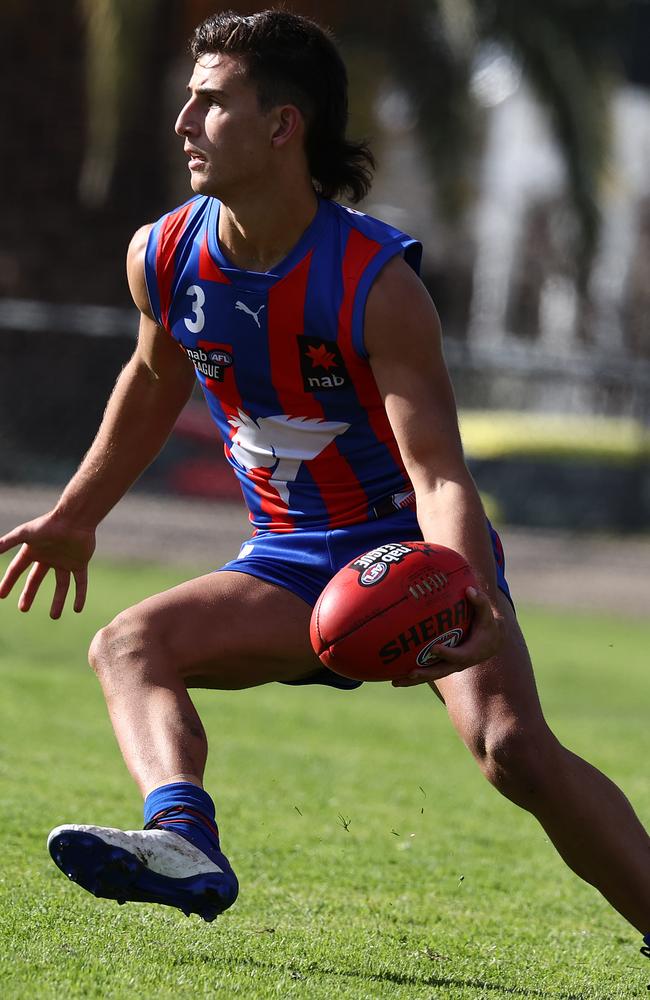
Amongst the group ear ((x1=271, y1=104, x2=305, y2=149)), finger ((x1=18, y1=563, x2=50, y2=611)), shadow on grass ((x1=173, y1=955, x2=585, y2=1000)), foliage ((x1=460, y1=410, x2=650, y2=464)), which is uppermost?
ear ((x1=271, y1=104, x2=305, y2=149))

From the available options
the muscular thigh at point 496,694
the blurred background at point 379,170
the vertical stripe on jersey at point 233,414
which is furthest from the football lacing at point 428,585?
the blurred background at point 379,170

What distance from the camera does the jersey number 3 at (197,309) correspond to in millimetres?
4074

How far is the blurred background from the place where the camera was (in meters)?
16.7

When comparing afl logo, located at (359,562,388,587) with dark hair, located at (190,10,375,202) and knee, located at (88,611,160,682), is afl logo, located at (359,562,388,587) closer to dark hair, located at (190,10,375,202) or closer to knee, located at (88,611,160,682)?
knee, located at (88,611,160,682)

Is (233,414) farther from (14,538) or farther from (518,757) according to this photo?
(518,757)

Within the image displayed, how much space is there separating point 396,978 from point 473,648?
3.26ft

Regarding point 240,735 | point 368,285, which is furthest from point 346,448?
point 240,735

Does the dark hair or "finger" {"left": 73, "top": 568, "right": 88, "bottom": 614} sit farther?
"finger" {"left": 73, "top": 568, "right": 88, "bottom": 614}

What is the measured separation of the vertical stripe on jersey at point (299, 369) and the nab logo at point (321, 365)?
19 millimetres

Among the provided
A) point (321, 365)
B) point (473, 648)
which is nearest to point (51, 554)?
point (321, 365)

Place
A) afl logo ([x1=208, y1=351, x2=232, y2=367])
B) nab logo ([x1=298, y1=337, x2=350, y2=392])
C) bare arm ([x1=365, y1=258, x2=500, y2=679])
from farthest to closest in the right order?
afl logo ([x1=208, y1=351, x2=232, y2=367]) < nab logo ([x1=298, y1=337, x2=350, y2=392]) < bare arm ([x1=365, y1=258, x2=500, y2=679])

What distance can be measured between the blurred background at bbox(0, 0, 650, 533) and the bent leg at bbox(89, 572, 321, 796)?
12.4 m

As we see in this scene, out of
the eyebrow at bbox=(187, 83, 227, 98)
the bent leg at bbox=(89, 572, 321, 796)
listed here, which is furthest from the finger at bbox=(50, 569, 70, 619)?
the eyebrow at bbox=(187, 83, 227, 98)

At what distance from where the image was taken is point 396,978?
392cm
